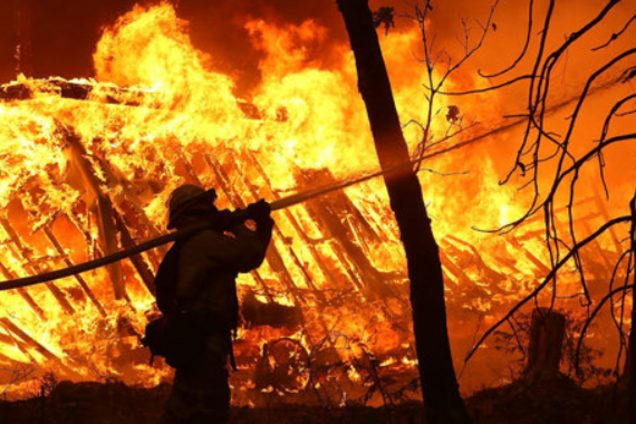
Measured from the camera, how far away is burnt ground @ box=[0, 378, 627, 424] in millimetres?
4355

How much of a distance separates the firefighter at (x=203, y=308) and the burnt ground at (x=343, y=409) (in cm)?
149

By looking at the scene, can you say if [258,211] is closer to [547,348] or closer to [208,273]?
[208,273]

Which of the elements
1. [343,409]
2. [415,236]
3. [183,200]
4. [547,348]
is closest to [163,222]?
[343,409]

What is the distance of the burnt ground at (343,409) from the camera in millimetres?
4355

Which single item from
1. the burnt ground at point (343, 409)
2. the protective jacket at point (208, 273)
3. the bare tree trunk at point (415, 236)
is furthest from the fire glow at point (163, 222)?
the protective jacket at point (208, 273)

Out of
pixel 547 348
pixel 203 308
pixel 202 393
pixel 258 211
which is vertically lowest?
pixel 202 393

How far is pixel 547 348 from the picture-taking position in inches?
207

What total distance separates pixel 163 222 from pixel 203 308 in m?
7.25

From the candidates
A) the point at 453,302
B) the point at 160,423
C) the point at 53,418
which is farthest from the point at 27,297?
the point at 453,302

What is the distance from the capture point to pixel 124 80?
1273 centimetres

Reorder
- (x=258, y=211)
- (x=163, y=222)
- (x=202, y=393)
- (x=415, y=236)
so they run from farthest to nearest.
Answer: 1. (x=163, y=222)
2. (x=415, y=236)
3. (x=258, y=211)
4. (x=202, y=393)

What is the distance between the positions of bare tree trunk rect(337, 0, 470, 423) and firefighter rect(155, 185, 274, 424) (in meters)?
1.20

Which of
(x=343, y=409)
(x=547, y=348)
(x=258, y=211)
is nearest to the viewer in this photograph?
(x=258, y=211)

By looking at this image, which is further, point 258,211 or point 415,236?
point 415,236
